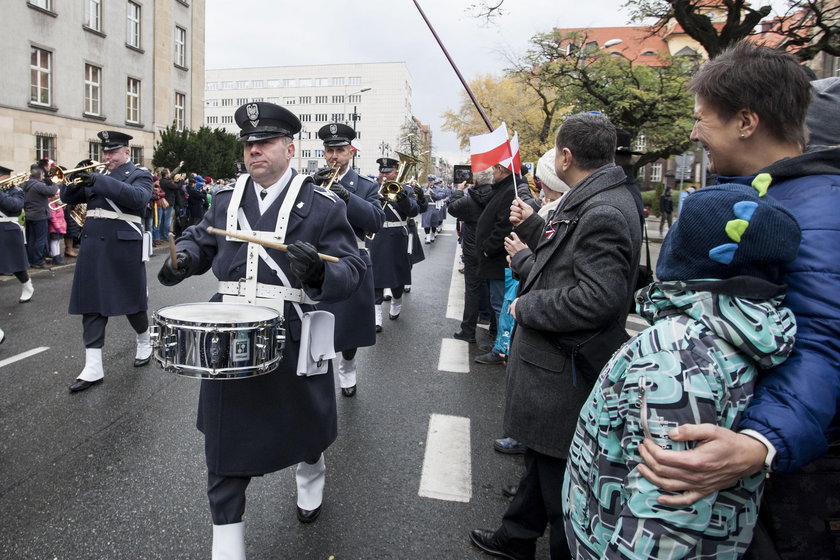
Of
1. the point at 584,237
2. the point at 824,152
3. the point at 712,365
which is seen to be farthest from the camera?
the point at 584,237

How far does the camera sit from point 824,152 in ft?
4.70

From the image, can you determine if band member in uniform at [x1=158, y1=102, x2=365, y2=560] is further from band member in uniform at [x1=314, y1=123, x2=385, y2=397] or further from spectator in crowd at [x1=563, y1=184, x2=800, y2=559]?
band member in uniform at [x1=314, y1=123, x2=385, y2=397]

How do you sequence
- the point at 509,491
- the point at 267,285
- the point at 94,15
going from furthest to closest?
the point at 94,15 < the point at 509,491 < the point at 267,285

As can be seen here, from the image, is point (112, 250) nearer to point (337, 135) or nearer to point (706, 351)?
point (337, 135)

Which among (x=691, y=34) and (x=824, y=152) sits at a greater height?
(x=691, y=34)

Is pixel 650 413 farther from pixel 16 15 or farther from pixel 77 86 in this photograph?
pixel 77 86

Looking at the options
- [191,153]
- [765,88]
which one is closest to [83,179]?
[765,88]

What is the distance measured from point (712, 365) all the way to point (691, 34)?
41.4ft

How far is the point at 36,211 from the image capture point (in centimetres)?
1150

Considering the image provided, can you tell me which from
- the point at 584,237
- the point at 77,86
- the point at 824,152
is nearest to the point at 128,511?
the point at 584,237

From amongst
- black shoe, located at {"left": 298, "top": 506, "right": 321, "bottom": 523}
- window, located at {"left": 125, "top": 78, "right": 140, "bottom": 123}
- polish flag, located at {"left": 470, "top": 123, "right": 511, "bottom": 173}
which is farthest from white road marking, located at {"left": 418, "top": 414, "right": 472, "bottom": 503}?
window, located at {"left": 125, "top": 78, "right": 140, "bottom": 123}

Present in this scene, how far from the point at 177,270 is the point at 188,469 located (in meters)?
1.54

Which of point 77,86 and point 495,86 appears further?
point 495,86

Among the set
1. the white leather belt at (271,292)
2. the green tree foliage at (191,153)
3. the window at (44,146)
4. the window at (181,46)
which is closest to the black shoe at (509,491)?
the white leather belt at (271,292)
